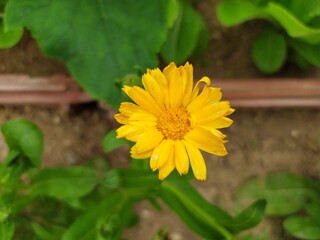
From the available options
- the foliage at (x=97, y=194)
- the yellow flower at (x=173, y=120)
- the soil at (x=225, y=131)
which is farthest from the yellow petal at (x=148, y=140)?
the soil at (x=225, y=131)

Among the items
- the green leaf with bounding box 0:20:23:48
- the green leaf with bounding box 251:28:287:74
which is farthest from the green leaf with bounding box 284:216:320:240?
the green leaf with bounding box 0:20:23:48

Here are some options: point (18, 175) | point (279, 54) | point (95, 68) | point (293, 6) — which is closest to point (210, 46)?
point (279, 54)

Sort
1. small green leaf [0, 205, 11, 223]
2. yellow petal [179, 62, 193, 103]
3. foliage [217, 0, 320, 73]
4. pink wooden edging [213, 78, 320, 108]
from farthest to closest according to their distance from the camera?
pink wooden edging [213, 78, 320, 108] < foliage [217, 0, 320, 73] < small green leaf [0, 205, 11, 223] < yellow petal [179, 62, 193, 103]

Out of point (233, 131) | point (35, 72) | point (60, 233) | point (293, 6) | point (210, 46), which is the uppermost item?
point (293, 6)

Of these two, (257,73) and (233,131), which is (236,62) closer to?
(257,73)

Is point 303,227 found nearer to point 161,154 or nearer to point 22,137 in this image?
point 161,154

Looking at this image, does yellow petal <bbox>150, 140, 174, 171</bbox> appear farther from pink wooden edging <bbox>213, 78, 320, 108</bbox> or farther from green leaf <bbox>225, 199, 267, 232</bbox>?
pink wooden edging <bbox>213, 78, 320, 108</bbox>
